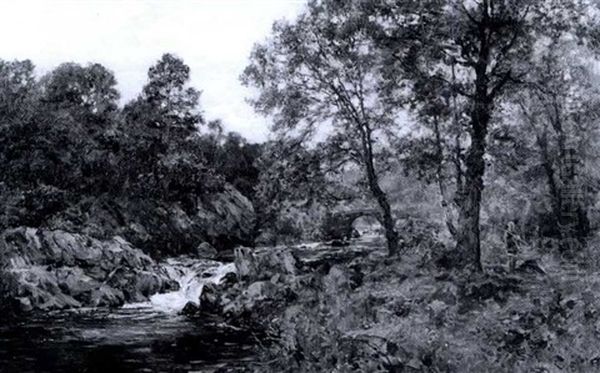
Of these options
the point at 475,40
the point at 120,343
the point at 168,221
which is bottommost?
the point at 120,343

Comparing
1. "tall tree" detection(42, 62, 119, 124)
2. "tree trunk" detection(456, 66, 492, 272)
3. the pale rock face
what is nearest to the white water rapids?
the pale rock face

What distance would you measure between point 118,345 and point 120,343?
0.33 meters

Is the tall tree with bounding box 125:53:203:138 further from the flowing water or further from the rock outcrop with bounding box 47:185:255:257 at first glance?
the flowing water

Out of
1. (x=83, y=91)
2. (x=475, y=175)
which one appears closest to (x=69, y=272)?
(x=475, y=175)

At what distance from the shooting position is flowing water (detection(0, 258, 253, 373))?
48.6 ft

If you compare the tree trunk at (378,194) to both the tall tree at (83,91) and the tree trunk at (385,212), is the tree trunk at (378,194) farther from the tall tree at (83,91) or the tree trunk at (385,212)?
the tall tree at (83,91)

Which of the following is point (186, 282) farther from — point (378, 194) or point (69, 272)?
point (378, 194)

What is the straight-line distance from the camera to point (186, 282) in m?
33.3

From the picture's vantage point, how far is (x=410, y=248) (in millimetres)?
26922

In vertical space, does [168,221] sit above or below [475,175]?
above

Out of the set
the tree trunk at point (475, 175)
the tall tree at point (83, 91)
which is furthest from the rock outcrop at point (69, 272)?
the tall tree at point (83, 91)

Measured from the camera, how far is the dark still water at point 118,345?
48.3ft

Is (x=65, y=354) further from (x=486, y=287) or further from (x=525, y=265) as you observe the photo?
(x=525, y=265)

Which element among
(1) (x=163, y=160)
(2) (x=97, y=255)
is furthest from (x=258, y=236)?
(2) (x=97, y=255)
